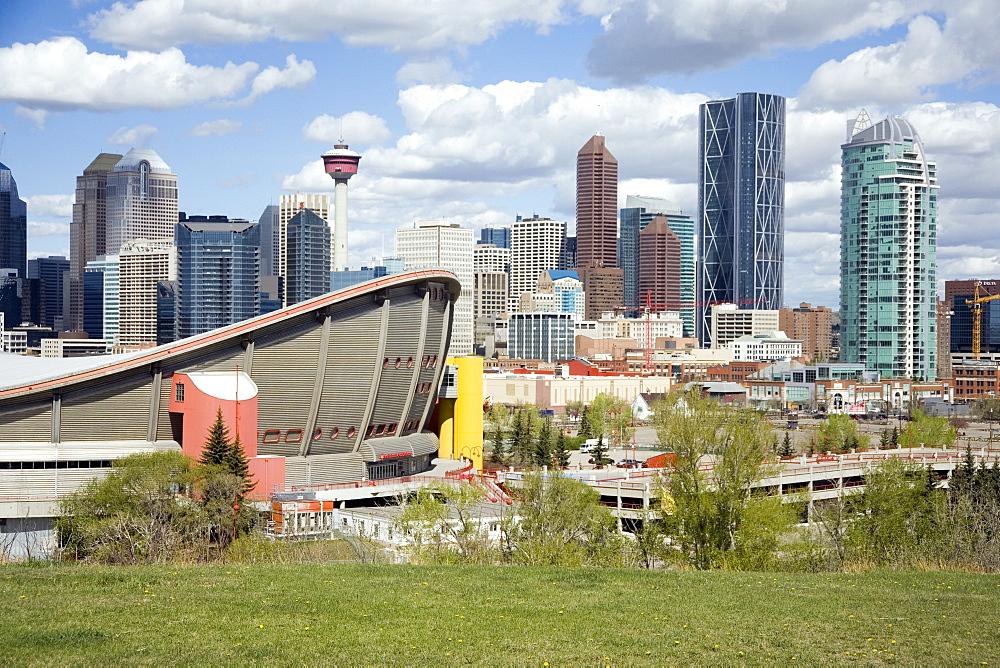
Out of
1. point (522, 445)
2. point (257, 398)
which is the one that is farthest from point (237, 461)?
point (522, 445)

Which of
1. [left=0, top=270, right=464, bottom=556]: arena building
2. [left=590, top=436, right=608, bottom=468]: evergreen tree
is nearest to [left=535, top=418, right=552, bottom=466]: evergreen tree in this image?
[left=590, top=436, right=608, bottom=468]: evergreen tree

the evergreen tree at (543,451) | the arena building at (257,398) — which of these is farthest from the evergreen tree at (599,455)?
the arena building at (257,398)

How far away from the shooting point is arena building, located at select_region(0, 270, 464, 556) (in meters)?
64.7

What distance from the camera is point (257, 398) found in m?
69.0

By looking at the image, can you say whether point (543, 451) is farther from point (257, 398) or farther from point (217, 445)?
point (217, 445)

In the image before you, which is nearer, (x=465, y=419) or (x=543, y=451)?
(x=465, y=419)

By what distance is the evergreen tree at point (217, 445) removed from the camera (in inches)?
2516

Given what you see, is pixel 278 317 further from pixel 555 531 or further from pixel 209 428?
pixel 555 531

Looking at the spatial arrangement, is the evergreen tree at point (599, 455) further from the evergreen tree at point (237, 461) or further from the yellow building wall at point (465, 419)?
the evergreen tree at point (237, 461)

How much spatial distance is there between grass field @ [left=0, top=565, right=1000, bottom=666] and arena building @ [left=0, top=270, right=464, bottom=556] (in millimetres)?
41259

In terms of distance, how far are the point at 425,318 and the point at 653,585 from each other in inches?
2097

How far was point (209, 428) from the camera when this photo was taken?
65688 mm

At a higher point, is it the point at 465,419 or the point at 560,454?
the point at 465,419

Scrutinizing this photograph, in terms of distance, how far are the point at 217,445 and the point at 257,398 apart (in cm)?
518
